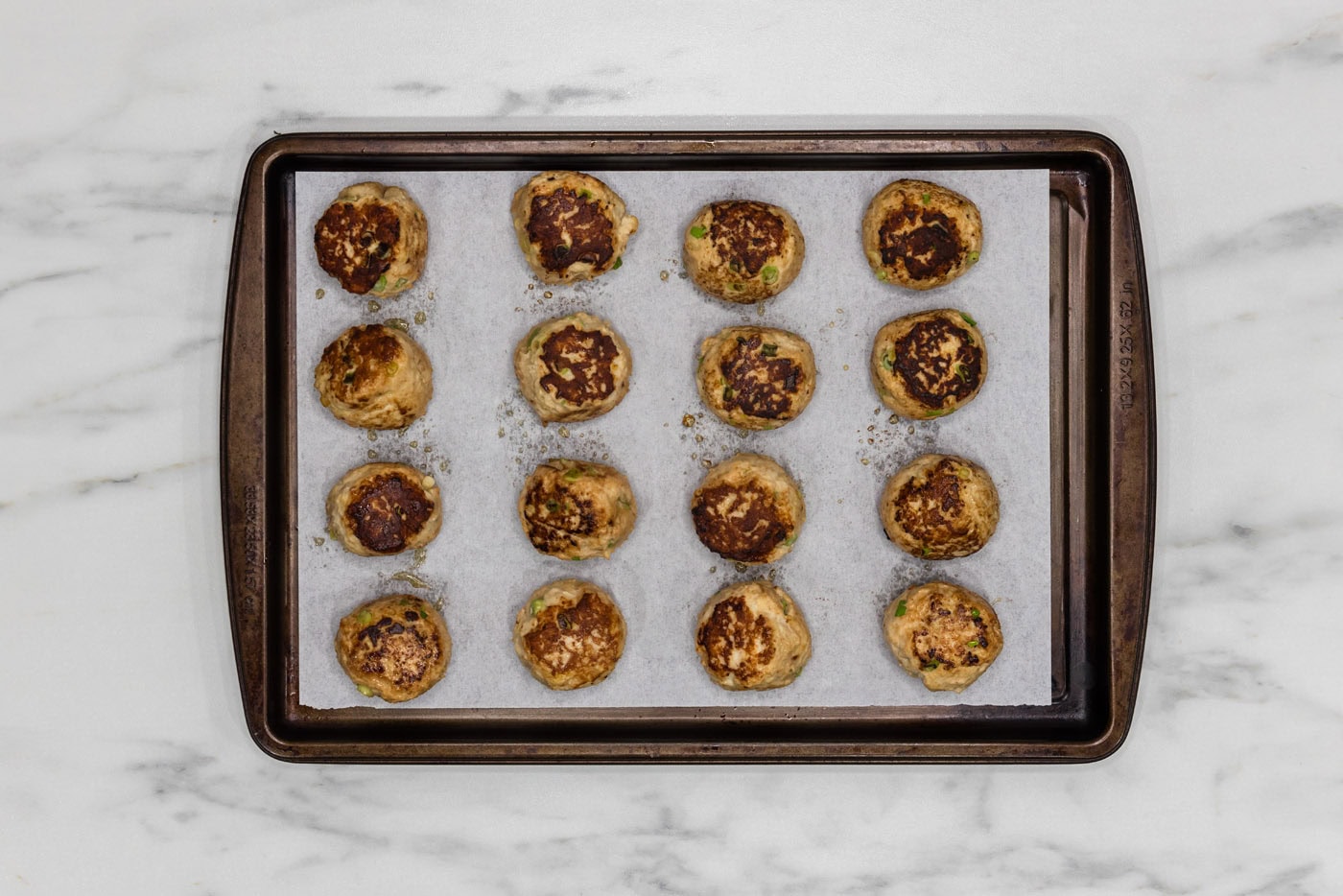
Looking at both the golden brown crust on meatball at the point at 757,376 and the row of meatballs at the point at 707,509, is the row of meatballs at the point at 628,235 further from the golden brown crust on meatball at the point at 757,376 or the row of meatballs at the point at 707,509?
the row of meatballs at the point at 707,509

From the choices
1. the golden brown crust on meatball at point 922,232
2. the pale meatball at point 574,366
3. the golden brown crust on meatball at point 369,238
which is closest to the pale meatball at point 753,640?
the pale meatball at point 574,366

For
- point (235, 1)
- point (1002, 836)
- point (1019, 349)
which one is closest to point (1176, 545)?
point (1019, 349)

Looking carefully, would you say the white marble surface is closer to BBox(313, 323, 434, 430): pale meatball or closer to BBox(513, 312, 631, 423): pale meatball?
BBox(313, 323, 434, 430): pale meatball

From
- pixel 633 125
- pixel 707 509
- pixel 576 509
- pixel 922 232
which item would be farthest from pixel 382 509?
pixel 922 232

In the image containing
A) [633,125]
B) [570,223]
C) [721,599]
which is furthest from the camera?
[633,125]

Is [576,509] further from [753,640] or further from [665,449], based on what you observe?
[753,640]

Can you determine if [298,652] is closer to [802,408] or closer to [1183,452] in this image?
[802,408]
